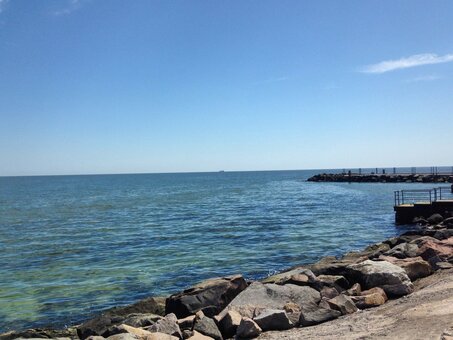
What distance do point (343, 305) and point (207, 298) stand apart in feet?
9.38

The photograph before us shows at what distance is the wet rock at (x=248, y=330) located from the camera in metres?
7.82

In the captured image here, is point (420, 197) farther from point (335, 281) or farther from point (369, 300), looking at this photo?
point (369, 300)

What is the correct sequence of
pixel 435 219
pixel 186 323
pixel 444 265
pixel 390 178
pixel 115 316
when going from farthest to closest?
pixel 390 178, pixel 435 219, pixel 444 265, pixel 115 316, pixel 186 323

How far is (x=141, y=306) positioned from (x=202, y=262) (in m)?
6.64

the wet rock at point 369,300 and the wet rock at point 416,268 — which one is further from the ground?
Answer: the wet rock at point 416,268

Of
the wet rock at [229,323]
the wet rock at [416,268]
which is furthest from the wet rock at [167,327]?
the wet rock at [416,268]

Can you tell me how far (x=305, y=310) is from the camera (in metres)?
8.92

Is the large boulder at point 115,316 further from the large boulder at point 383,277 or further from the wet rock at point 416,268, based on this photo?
the wet rock at point 416,268

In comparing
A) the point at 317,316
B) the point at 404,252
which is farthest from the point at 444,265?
the point at 317,316

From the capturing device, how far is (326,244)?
67.2 ft

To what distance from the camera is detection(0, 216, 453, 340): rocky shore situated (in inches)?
282

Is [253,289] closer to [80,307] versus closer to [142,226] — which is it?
[80,307]

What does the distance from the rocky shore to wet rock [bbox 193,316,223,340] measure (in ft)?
0.06

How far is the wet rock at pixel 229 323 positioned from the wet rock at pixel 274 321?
1.21 feet
